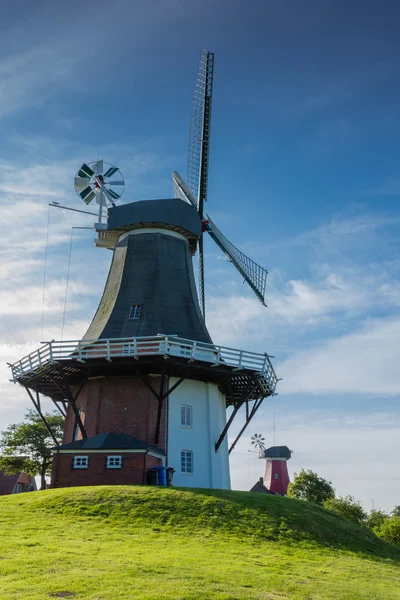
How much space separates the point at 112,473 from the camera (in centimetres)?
2422

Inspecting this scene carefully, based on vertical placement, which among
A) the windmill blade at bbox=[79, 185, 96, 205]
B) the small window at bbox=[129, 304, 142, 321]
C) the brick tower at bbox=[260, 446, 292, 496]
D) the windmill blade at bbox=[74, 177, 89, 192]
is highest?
the windmill blade at bbox=[74, 177, 89, 192]

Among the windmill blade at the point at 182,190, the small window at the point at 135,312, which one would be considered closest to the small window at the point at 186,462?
the small window at the point at 135,312

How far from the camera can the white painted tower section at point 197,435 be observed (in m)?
27.0

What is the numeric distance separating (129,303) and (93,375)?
13.3 ft

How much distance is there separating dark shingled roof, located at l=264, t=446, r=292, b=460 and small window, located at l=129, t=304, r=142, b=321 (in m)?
48.1

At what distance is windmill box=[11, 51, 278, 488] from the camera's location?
2486 centimetres

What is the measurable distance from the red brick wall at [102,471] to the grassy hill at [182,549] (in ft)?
→ 7.56

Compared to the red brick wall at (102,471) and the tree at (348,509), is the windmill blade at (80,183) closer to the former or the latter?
the red brick wall at (102,471)

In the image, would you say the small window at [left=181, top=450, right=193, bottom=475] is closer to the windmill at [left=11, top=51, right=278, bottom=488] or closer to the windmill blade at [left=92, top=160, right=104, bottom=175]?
the windmill at [left=11, top=51, right=278, bottom=488]

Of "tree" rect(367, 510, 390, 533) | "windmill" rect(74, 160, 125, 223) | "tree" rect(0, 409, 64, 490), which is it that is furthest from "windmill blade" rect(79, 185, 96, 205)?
"tree" rect(367, 510, 390, 533)

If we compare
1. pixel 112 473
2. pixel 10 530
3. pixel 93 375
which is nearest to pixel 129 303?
pixel 93 375

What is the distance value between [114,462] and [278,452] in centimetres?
5112

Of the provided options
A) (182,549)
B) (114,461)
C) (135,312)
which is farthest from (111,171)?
(182,549)

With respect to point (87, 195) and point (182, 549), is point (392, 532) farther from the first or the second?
point (182, 549)
